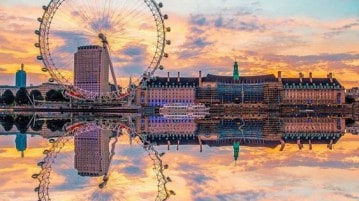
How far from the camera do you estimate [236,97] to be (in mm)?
112500

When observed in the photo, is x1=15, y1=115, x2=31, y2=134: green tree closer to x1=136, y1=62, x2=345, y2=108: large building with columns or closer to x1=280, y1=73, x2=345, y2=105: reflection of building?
x1=136, y1=62, x2=345, y2=108: large building with columns

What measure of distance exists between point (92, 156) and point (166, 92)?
9650cm

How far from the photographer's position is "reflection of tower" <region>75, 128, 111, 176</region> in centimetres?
1060

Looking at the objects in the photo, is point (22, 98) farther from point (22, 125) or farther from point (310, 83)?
point (310, 83)

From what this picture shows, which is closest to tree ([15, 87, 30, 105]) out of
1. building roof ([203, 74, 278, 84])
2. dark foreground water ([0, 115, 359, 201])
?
building roof ([203, 74, 278, 84])

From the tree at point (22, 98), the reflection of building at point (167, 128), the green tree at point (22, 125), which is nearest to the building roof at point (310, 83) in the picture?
the tree at point (22, 98)

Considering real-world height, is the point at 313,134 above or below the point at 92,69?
below

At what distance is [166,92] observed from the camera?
360 feet

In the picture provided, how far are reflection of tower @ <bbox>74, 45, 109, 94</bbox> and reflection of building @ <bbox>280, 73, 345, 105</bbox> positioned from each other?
6489 centimetres

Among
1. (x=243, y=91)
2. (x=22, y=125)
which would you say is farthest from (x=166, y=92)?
(x=22, y=125)

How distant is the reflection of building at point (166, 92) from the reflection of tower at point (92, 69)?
55.1 meters

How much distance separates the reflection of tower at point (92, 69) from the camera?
153 feet

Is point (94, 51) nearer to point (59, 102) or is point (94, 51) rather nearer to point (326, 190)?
point (59, 102)

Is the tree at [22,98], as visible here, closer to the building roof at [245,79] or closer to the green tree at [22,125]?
the building roof at [245,79]
